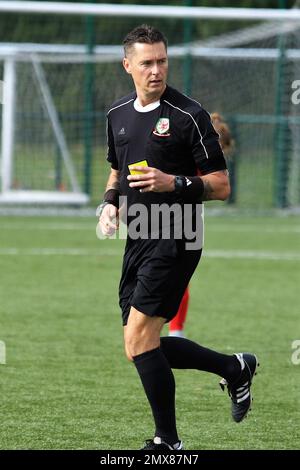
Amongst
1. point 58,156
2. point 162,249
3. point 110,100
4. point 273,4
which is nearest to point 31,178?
point 58,156

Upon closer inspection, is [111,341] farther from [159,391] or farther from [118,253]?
[118,253]

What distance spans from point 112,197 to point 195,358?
92 centimetres

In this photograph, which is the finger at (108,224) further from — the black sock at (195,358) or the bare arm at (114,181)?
the black sock at (195,358)

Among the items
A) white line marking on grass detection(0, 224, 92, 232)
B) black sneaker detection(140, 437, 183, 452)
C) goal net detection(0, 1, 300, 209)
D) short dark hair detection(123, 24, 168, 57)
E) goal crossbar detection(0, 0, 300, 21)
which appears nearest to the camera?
black sneaker detection(140, 437, 183, 452)

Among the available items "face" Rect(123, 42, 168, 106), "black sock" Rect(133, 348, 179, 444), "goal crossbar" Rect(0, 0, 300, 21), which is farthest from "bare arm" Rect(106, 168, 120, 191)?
"goal crossbar" Rect(0, 0, 300, 21)

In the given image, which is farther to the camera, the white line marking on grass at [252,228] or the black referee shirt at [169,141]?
the white line marking on grass at [252,228]

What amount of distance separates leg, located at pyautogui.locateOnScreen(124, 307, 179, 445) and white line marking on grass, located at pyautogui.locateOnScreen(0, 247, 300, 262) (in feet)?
26.3

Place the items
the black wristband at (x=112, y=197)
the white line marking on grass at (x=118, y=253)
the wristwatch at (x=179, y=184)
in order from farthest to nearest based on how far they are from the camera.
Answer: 1. the white line marking on grass at (x=118, y=253)
2. the black wristband at (x=112, y=197)
3. the wristwatch at (x=179, y=184)

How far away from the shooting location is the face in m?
5.08

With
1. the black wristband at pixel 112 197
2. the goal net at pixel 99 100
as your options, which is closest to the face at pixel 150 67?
the black wristband at pixel 112 197

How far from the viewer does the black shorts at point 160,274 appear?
16.6 ft

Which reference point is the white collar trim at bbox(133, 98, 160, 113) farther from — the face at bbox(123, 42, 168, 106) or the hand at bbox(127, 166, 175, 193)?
the hand at bbox(127, 166, 175, 193)

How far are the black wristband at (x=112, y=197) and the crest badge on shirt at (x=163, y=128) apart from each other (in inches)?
19.0
